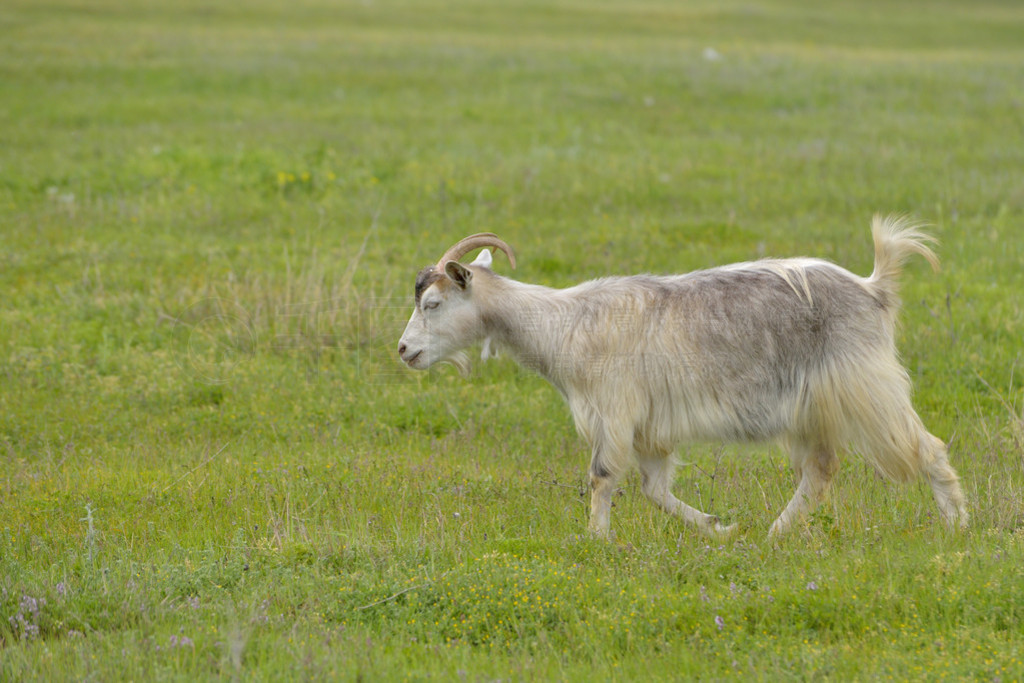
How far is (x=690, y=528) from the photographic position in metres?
6.50

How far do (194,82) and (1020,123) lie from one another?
17.7m

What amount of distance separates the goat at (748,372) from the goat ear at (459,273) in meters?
0.01

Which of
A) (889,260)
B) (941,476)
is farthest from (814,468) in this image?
(889,260)

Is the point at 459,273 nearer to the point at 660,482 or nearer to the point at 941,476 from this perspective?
the point at 660,482

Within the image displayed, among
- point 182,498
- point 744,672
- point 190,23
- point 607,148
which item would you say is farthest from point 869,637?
point 190,23

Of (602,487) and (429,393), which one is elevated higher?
(602,487)

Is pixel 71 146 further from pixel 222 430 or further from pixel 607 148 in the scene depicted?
pixel 222 430

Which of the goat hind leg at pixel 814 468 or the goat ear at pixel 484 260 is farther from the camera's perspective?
the goat ear at pixel 484 260

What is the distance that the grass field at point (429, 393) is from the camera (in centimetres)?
512

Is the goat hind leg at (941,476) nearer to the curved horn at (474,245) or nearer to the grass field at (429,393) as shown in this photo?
the grass field at (429,393)

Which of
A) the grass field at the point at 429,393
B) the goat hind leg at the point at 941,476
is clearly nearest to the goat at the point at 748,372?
the goat hind leg at the point at 941,476

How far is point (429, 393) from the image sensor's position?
9391 mm

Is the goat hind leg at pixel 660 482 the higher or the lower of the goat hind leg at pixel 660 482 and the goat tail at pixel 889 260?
the lower

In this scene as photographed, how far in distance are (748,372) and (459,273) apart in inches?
76.7
